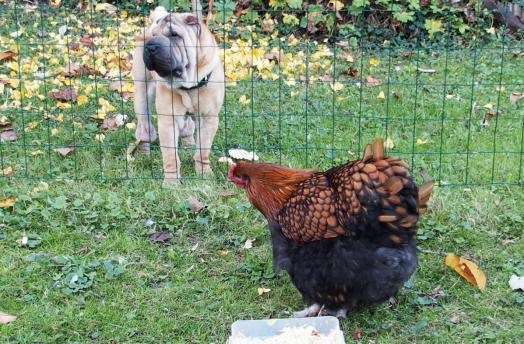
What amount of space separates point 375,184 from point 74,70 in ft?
15.4

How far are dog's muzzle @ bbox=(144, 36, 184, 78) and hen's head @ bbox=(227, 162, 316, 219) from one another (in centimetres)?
149

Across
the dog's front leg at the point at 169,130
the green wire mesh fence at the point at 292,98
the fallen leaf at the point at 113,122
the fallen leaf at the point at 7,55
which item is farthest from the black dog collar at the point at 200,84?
the fallen leaf at the point at 7,55

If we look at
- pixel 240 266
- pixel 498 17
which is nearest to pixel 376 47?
pixel 498 17

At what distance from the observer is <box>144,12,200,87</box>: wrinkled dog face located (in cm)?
518

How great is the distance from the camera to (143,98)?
19.7 feet

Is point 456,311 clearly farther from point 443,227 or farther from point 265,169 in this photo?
point 265,169

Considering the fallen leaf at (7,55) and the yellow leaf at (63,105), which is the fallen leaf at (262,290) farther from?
the fallen leaf at (7,55)

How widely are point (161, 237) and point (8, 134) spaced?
2.27 m

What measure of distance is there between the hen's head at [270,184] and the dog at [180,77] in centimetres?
155

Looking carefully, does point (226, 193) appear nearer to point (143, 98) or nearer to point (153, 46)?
point (153, 46)

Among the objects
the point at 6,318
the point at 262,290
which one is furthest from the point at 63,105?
the point at 262,290

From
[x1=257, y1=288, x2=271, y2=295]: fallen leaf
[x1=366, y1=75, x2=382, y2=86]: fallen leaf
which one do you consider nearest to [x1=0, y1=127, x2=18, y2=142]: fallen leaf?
[x1=257, y1=288, x2=271, y2=295]: fallen leaf

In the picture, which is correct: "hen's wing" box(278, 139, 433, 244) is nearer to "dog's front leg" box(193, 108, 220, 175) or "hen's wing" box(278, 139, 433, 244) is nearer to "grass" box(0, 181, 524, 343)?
"grass" box(0, 181, 524, 343)

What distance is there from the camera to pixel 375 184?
139 inches
